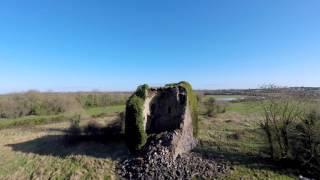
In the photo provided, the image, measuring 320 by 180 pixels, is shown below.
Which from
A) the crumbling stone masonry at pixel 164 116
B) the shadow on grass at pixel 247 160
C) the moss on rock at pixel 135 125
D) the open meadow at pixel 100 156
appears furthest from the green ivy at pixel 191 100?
the moss on rock at pixel 135 125

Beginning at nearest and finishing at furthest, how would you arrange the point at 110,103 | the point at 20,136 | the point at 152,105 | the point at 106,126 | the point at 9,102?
the point at 152,105, the point at 106,126, the point at 20,136, the point at 9,102, the point at 110,103

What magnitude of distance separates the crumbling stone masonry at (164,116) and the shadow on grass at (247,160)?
1.56 meters

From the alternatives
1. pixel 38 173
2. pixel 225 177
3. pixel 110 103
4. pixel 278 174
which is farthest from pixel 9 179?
pixel 110 103

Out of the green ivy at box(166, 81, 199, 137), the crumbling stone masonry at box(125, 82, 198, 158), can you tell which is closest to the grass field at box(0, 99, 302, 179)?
the green ivy at box(166, 81, 199, 137)

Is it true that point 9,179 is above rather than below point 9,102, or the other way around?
below

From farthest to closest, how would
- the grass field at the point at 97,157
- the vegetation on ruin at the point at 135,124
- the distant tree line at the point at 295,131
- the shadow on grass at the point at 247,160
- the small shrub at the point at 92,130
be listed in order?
the small shrub at the point at 92,130 → the vegetation on ruin at the point at 135,124 → the grass field at the point at 97,157 → the shadow on grass at the point at 247,160 → the distant tree line at the point at 295,131

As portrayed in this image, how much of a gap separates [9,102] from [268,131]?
46.5 m

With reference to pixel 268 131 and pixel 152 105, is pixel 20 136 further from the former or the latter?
pixel 268 131

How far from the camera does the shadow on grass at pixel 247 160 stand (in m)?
16.6

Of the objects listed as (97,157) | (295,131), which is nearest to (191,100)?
(295,131)

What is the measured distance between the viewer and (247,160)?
17.7 m

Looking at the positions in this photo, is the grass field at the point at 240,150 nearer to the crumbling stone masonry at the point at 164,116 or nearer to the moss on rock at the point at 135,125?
the crumbling stone masonry at the point at 164,116

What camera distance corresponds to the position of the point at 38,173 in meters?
19.0

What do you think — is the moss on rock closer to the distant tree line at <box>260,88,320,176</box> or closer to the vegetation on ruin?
the vegetation on ruin
